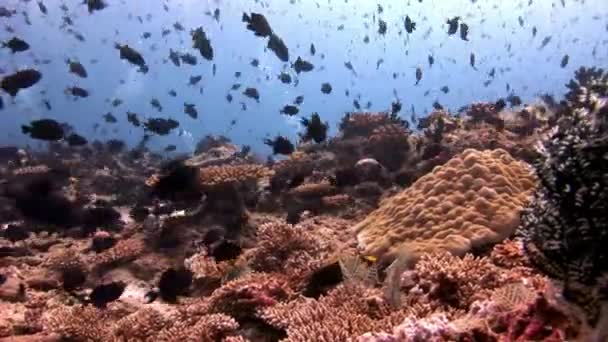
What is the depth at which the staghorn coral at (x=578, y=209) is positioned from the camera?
3.15 m

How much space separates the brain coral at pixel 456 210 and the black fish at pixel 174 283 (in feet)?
9.13

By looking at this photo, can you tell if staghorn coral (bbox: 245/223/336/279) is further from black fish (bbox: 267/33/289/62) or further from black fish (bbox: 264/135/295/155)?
black fish (bbox: 267/33/289/62)

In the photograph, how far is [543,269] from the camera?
352cm

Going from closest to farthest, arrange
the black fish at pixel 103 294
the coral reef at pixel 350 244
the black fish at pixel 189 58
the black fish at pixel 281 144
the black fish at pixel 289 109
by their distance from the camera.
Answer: the coral reef at pixel 350 244, the black fish at pixel 103 294, the black fish at pixel 281 144, the black fish at pixel 289 109, the black fish at pixel 189 58

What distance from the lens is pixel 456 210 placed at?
7691mm

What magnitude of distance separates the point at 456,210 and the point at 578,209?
4.49 meters

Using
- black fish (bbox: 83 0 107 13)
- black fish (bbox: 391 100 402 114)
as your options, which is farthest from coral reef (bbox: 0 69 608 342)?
black fish (bbox: 83 0 107 13)

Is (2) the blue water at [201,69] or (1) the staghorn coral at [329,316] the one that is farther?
(2) the blue water at [201,69]

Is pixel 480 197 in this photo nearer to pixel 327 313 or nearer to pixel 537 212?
pixel 327 313

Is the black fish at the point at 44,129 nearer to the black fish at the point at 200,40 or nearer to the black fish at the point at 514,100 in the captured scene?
the black fish at the point at 200,40

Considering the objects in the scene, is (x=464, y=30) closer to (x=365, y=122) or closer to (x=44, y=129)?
(x=365, y=122)

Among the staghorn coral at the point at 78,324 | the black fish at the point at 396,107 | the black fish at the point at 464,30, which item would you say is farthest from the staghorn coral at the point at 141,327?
the black fish at the point at 464,30

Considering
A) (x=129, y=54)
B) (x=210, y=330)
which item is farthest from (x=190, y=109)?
(x=210, y=330)

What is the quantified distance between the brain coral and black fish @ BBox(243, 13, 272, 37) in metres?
4.93
